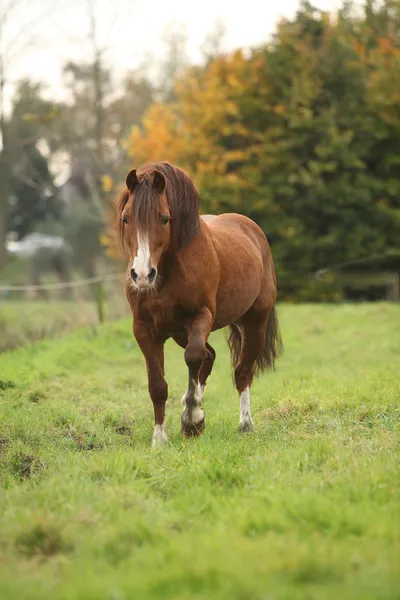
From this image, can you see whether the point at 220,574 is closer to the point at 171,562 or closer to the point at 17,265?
the point at 171,562

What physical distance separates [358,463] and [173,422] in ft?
8.89

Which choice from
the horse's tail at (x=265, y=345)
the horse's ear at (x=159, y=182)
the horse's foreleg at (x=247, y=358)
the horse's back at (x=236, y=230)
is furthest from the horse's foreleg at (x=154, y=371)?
the horse's tail at (x=265, y=345)

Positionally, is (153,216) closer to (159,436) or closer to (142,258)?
(142,258)

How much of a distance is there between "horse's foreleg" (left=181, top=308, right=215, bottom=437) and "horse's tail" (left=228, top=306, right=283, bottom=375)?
1505mm

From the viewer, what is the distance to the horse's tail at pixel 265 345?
22.9 feet

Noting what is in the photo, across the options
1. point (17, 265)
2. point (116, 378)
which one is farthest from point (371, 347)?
point (17, 265)

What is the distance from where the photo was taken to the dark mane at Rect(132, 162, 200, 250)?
497 centimetres

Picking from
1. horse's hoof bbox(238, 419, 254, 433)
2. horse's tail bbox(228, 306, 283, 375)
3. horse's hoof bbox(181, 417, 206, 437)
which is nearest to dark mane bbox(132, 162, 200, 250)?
horse's hoof bbox(181, 417, 206, 437)

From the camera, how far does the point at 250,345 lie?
6648mm

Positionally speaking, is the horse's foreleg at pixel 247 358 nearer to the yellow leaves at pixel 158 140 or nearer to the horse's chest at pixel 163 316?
the horse's chest at pixel 163 316

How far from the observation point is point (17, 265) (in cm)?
3922

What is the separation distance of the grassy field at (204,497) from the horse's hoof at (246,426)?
11cm

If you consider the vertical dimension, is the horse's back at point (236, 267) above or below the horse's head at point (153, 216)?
below

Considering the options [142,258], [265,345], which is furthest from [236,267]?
[142,258]
